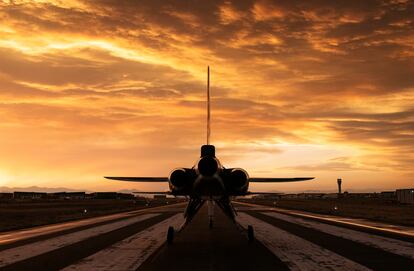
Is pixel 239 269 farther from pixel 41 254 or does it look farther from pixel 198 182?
pixel 41 254

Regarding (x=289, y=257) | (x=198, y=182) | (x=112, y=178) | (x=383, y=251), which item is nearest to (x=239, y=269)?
(x=289, y=257)

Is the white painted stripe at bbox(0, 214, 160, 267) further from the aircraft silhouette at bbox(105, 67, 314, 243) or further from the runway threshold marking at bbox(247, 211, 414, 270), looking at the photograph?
the runway threshold marking at bbox(247, 211, 414, 270)

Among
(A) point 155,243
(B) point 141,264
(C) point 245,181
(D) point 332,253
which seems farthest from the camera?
(A) point 155,243

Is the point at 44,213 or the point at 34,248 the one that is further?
the point at 44,213

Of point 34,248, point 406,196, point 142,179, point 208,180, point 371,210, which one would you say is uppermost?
point 406,196

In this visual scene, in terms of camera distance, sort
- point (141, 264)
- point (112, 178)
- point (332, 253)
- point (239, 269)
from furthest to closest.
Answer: point (112, 178)
point (332, 253)
point (141, 264)
point (239, 269)

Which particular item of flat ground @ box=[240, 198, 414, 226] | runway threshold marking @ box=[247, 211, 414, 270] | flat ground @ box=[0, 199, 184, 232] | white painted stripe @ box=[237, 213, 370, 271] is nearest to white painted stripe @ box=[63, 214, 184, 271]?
white painted stripe @ box=[237, 213, 370, 271]

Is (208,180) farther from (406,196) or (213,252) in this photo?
(406,196)

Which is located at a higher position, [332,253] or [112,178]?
[112,178]

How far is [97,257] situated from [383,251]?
29.7 ft

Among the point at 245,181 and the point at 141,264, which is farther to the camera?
the point at 245,181

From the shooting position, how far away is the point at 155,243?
16.3 meters

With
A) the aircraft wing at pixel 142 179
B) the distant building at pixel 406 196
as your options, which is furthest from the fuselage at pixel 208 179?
the distant building at pixel 406 196

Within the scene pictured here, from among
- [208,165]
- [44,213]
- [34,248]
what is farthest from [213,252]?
[44,213]
